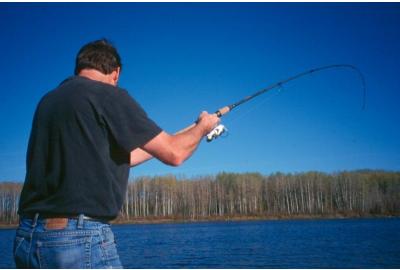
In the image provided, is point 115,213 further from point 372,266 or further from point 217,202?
point 217,202

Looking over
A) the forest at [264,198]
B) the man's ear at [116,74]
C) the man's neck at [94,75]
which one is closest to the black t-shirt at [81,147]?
the man's neck at [94,75]

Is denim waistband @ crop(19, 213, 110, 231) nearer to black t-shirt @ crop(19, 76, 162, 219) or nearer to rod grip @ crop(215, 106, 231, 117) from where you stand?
black t-shirt @ crop(19, 76, 162, 219)

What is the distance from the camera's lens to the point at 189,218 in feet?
264

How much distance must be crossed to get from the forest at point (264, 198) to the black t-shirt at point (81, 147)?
259ft

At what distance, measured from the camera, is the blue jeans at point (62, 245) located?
78.3 inches

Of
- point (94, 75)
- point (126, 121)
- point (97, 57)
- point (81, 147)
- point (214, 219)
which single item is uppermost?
point (97, 57)

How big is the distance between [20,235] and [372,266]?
2070 cm

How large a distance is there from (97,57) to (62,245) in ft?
3.69

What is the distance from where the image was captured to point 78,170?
6.77 feet

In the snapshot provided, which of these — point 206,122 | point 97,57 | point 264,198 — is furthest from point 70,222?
point 264,198

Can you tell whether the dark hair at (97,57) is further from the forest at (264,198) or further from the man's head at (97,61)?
the forest at (264,198)

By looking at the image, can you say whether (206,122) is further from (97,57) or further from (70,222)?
(70,222)

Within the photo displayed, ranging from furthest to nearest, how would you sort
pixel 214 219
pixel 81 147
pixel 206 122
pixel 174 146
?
pixel 214 219 < pixel 206 122 < pixel 174 146 < pixel 81 147

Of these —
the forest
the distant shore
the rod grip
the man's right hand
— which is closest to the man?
the man's right hand
